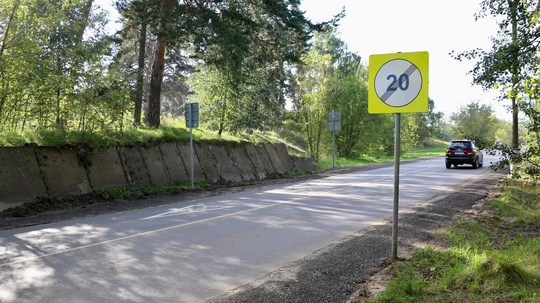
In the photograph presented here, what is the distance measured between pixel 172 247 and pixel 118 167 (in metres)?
9.30

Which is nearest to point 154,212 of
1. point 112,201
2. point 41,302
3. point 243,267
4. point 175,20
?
point 112,201

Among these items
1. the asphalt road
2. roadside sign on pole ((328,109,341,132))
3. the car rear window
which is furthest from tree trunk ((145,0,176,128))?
the car rear window

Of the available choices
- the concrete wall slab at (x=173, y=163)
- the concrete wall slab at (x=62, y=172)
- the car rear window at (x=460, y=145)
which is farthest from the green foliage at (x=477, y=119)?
the concrete wall slab at (x=62, y=172)

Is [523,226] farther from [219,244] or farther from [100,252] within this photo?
[100,252]

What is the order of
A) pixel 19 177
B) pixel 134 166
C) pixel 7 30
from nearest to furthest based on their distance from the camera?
pixel 7 30 < pixel 19 177 < pixel 134 166

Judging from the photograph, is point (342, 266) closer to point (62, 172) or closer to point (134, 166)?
point (62, 172)

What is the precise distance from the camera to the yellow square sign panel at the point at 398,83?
240 inches

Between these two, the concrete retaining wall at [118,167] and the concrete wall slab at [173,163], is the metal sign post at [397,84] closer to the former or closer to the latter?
the concrete retaining wall at [118,167]

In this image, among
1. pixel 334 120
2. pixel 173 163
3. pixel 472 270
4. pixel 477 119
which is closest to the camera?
pixel 472 270

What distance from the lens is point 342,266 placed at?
Answer: 6.34 meters

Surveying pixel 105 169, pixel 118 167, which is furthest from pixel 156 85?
pixel 105 169

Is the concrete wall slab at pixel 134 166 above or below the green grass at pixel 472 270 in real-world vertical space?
above

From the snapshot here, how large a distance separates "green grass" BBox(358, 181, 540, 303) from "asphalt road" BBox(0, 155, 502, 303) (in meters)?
1.02

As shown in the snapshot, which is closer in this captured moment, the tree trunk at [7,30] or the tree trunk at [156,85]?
the tree trunk at [7,30]
